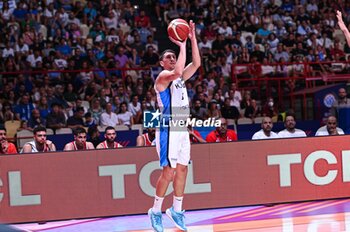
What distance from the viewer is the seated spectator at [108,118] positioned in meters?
16.8

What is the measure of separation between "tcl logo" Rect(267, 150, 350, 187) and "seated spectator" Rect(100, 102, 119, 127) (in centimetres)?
632

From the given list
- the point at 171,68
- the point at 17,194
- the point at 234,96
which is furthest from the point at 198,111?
the point at 171,68

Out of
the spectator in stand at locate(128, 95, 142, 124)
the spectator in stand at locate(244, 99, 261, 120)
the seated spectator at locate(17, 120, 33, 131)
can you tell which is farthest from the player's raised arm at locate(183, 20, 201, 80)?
the spectator in stand at locate(244, 99, 261, 120)

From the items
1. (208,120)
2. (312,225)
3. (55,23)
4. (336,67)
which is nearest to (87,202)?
(312,225)

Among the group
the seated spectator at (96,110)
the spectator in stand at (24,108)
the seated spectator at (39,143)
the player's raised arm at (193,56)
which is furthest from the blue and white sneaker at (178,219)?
the spectator in stand at (24,108)

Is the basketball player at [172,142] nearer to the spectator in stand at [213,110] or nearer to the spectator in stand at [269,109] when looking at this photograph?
the spectator in stand at [213,110]

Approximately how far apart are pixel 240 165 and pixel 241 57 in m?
9.94

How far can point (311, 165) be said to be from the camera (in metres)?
11.3

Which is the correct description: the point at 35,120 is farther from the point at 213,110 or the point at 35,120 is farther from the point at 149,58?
the point at 149,58

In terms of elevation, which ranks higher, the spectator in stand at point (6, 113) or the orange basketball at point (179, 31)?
the orange basketball at point (179, 31)

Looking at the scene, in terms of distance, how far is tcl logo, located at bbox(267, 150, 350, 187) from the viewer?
36.9 feet

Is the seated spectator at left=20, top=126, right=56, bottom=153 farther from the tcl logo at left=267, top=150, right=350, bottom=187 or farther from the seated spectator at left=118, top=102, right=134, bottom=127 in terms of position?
the seated spectator at left=118, top=102, right=134, bottom=127

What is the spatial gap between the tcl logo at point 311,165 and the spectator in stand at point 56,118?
6.55 m

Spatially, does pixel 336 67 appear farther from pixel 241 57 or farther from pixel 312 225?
pixel 312 225
